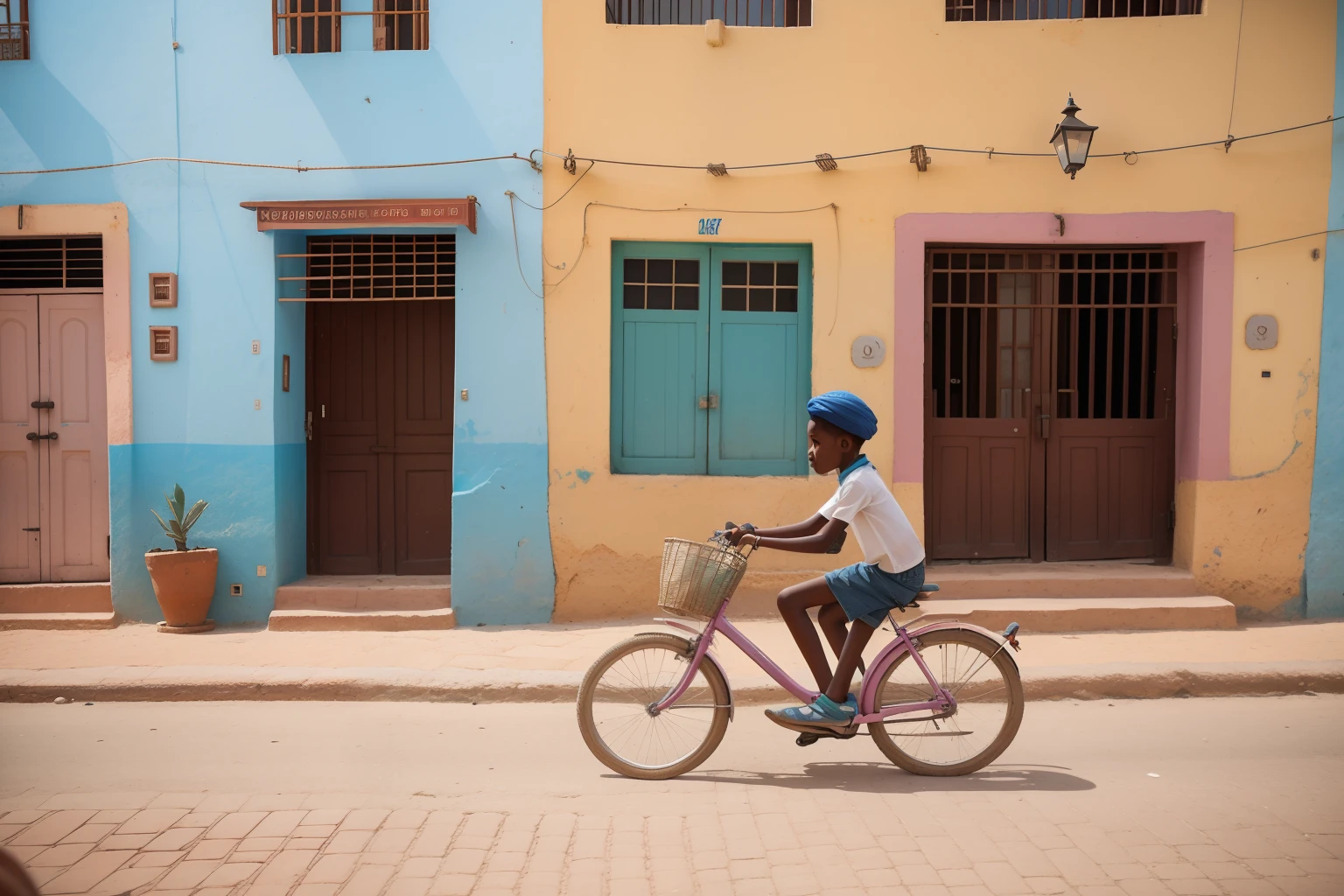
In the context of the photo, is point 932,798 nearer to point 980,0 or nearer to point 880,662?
point 880,662

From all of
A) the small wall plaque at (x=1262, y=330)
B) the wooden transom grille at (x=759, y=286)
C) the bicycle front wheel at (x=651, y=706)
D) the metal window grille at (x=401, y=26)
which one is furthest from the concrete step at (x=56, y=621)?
the small wall plaque at (x=1262, y=330)

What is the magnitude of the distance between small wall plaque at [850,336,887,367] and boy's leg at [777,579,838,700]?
12.2 feet

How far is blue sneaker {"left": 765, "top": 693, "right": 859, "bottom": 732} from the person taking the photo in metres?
4.52

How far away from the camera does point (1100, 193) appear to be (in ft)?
26.2

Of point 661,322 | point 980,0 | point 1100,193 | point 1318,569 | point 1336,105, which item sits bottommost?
point 1318,569

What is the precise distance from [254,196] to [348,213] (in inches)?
36.4

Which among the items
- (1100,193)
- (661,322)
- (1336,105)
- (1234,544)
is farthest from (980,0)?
(1234,544)

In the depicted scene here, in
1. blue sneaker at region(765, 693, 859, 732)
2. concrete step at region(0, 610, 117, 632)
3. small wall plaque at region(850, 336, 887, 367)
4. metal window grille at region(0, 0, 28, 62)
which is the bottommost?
concrete step at region(0, 610, 117, 632)

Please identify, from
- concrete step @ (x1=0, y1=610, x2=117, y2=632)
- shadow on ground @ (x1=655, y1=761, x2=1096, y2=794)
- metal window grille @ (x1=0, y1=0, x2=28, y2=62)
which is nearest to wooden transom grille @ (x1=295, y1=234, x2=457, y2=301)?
metal window grille @ (x1=0, y1=0, x2=28, y2=62)

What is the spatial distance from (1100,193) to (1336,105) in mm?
1884

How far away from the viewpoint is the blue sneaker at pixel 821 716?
452 centimetres

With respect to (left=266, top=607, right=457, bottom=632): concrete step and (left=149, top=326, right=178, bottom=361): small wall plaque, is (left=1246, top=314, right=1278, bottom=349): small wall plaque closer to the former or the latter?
(left=266, top=607, right=457, bottom=632): concrete step

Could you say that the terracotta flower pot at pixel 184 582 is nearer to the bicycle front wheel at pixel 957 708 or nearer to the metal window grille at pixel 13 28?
the metal window grille at pixel 13 28

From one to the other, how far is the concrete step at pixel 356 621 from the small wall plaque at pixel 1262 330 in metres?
6.54
